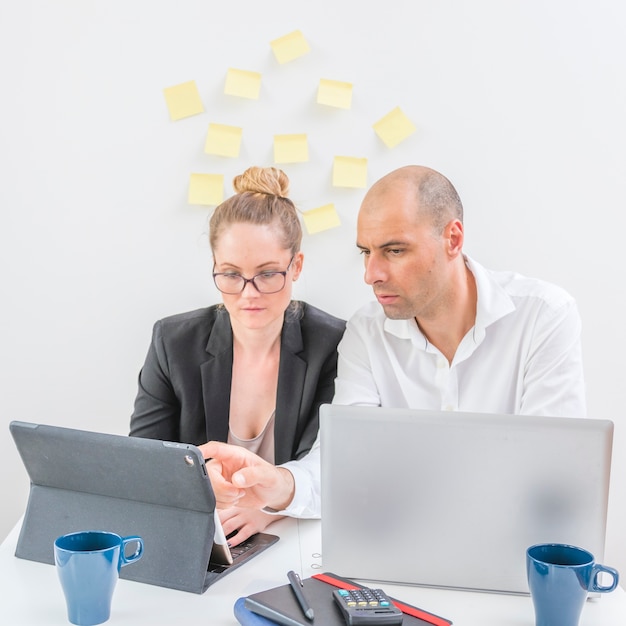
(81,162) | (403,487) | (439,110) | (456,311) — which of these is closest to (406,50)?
(439,110)

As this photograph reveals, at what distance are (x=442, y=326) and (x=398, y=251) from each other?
0.68ft

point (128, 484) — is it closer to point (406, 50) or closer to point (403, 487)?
point (403, 487)

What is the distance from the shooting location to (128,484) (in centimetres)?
121

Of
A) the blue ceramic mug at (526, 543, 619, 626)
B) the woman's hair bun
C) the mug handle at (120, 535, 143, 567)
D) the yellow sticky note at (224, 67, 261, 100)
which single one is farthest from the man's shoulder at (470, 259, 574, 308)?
the mug handle at (120, 535, 143, 567)

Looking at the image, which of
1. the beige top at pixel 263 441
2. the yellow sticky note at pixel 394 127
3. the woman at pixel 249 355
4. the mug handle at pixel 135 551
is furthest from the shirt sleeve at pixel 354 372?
the mug handle at pixel 135 551

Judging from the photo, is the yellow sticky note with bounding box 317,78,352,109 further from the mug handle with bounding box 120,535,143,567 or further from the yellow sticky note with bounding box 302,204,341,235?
the mug handle with bounding box 120,535,143,567

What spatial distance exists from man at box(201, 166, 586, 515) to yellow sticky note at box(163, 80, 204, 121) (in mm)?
585

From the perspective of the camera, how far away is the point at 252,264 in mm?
1886

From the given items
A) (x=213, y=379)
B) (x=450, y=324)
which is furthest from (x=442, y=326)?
(x=213, y=379)

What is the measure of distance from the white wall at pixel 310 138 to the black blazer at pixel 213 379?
189mm

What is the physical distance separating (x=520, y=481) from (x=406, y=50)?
1.34 meters

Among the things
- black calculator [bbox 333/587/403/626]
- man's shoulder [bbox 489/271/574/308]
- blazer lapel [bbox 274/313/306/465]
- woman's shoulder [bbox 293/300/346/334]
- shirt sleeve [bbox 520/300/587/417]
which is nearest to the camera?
black calculator [bbox 333/587/403/626]

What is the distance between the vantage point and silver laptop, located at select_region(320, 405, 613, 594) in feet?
3.63

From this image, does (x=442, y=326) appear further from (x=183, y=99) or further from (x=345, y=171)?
(x=183, y=99)
